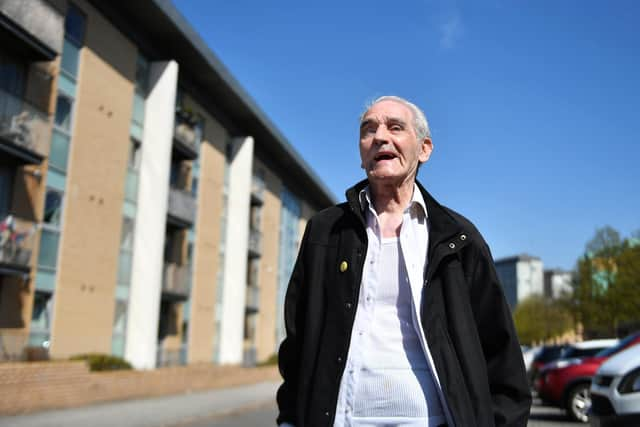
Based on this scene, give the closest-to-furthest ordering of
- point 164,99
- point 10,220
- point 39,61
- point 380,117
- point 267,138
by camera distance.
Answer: point 380,117, point 10,220, point 39,61, point 164,99, point 267,138

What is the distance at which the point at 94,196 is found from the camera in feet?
76.3

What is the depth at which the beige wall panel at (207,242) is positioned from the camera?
32.9 m

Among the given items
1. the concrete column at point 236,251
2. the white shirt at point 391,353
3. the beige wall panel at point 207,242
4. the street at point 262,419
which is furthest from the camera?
the concrete column at point 236,251

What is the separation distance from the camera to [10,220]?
1855 centimetres

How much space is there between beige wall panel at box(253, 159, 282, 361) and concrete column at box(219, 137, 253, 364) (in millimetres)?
4030

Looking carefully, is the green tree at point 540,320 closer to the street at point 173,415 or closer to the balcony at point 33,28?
the street at point 173,415

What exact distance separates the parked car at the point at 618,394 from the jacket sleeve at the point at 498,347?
6.26m

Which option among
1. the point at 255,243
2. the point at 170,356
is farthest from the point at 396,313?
the point at 255,243

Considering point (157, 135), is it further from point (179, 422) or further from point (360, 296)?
point (360, 296)

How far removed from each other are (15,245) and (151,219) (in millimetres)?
8153

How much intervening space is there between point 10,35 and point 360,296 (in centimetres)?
1891

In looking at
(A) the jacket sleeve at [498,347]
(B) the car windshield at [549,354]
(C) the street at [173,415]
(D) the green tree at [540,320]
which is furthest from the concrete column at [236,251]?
(D) the green tree at [540,320]

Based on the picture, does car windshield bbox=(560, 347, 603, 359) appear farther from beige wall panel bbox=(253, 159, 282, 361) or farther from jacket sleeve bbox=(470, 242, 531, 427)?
beige wall panel bbox=(253, 159, 282, 361)

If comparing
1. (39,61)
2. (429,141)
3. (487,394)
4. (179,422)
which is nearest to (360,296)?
(487,394)
